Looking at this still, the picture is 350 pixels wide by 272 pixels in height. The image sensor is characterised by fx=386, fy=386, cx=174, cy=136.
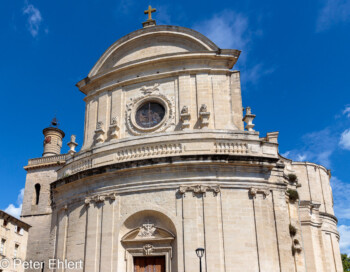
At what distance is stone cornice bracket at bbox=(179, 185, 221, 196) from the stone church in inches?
1.6

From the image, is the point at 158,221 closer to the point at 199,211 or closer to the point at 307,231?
the point at 199,211

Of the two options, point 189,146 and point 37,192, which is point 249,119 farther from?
point 37,192

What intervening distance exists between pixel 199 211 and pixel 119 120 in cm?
660

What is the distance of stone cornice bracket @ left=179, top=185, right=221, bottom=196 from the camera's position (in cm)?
1600


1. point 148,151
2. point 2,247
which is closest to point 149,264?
point 148,151

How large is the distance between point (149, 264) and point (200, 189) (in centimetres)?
389

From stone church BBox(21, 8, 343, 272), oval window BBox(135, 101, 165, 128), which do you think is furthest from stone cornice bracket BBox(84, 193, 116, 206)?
oval window BBox(135, 101, 165, 128)

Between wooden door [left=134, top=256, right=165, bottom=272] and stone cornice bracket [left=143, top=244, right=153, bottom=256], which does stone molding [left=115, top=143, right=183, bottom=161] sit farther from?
wooden door [left=134, top=256, right=165, bottom=272]

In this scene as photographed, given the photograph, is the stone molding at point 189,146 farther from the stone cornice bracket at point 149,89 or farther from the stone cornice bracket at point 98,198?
the stone cornice bracket at point 149,89

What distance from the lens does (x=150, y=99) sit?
1936cm

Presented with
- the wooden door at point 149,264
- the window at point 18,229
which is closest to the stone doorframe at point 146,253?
the wooden door at point 149,264

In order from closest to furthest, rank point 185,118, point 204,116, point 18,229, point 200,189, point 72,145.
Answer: point 200,189, point 204,116, point 185,118, point 72,145, point 18,229

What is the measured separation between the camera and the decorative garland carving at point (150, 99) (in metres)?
18.5

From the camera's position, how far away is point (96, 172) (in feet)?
57.9
